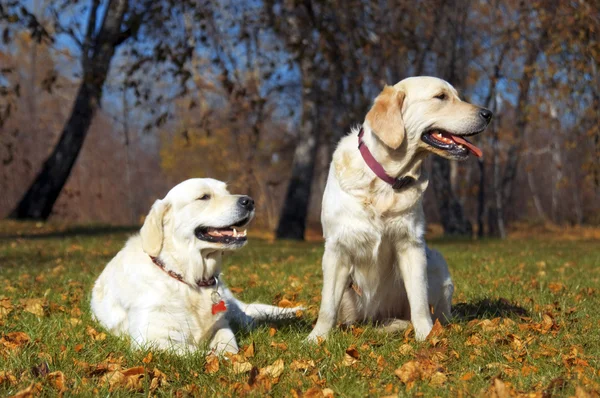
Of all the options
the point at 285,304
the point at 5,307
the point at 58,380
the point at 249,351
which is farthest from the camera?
the point at 285,304

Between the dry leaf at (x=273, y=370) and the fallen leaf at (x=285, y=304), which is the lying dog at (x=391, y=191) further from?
the fallen leaf at (x=285, y=304)

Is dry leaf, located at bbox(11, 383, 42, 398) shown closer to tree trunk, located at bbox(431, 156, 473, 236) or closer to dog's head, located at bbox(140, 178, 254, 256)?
dog's head, located at bbox(140, 178, 254, 256)

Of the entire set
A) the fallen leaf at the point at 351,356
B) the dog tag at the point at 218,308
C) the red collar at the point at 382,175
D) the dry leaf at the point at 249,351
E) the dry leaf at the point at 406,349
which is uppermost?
the red collar at the point at 382,175

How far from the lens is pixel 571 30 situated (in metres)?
13.5

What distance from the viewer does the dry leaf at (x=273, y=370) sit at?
3.30 m

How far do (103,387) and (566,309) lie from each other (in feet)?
11.1

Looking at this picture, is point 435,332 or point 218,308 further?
point 218,308

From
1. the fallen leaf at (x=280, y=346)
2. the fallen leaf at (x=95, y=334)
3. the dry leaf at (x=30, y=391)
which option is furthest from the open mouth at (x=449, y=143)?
the dry leaf at (x=30, y=391)

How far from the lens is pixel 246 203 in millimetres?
4285

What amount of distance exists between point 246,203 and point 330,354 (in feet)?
3.67

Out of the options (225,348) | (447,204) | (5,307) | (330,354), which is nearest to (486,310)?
(330,354)

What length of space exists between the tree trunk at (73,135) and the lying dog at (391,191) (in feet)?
38.6

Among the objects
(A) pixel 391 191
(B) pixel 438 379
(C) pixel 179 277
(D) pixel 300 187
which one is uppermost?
(A) pixel 391 191

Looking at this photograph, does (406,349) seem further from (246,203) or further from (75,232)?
(75,232)
